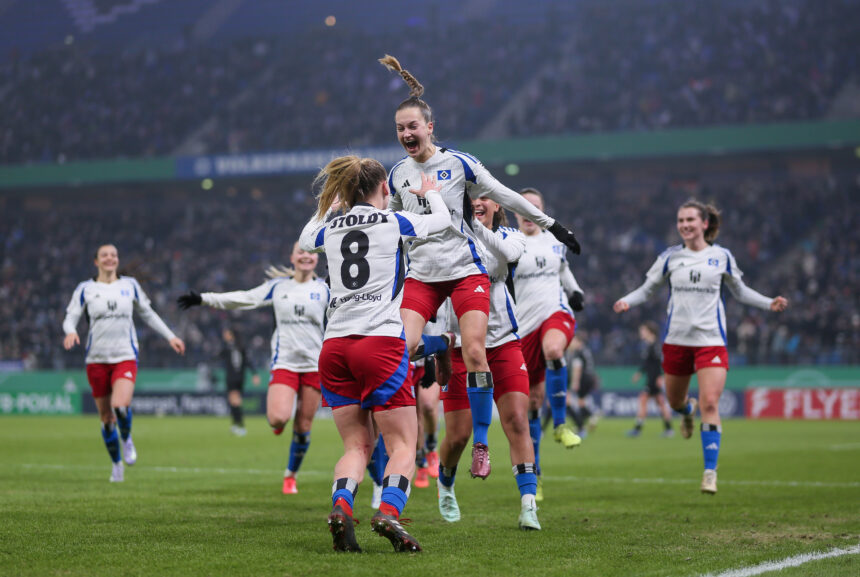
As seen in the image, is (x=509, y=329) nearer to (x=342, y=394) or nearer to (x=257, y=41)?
(x=342, y=394)

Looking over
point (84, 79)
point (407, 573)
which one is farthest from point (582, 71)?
point (407, 573)

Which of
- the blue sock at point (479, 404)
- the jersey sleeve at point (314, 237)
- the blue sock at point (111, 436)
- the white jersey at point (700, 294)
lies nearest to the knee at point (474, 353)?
the blue sock at point (479, 404)

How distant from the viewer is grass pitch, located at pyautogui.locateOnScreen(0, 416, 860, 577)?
589cm

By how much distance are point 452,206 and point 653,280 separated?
3870 mm

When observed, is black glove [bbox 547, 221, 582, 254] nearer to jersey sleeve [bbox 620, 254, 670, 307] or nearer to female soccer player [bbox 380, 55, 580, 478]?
female soccer player [bbox 380, 55, 580, 478]

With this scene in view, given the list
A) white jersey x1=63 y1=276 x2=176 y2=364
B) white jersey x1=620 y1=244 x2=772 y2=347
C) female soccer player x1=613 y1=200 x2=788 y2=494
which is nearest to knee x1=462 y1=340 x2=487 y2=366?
female soccer player x1=613 y1=200 x2=788 y2=494

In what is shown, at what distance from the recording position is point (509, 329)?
8023mm

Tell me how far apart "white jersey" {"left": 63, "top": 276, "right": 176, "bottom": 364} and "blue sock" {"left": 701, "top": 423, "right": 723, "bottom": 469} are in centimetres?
615

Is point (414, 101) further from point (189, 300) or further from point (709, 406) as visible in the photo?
point (709, 406)

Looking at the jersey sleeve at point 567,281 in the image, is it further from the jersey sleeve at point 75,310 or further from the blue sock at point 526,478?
the jersey sleeve at point 75,310

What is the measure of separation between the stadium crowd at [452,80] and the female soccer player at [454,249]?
31748 mm

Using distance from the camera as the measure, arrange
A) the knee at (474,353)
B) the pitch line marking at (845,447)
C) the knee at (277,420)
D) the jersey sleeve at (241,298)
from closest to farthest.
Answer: the knee at (474,353) → the jersey sleeve at (241,298) → the knee at (277,420) → the pitch line marking at (845,447)

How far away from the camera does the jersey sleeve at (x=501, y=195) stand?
7328mm

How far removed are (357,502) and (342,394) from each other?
3.39 metres
